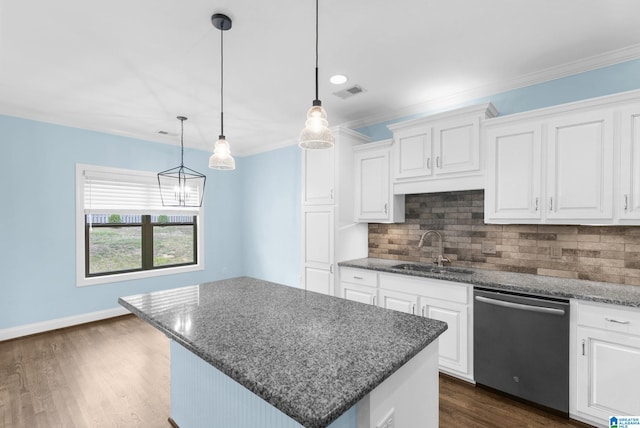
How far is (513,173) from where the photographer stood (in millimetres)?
2543

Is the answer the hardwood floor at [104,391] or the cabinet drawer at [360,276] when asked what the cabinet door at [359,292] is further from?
the hardwood floor at [104,391]

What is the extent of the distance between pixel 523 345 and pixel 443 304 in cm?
62

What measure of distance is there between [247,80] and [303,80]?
521 millimetres

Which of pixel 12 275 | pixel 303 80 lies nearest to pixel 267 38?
pixel 303 80

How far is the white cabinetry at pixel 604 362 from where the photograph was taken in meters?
1.90

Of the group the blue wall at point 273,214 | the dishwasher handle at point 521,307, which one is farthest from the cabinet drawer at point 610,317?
the blue wall at point 273,214

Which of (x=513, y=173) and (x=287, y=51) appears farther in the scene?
(x=513, y=173)

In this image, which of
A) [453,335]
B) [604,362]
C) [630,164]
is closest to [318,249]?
[453,335]

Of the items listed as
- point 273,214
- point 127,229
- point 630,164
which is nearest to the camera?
point 630,164

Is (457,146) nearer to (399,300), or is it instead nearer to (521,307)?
(521,307)

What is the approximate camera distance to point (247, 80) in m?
2.83

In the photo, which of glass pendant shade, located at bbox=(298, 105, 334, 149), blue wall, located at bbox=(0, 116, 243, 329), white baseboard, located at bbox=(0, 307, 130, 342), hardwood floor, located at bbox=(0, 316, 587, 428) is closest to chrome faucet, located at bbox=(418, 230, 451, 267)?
hardwood floor, located at bbox=(0, 316, 587, 428)

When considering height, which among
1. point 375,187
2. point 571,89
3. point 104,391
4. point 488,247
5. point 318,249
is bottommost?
point 104,391

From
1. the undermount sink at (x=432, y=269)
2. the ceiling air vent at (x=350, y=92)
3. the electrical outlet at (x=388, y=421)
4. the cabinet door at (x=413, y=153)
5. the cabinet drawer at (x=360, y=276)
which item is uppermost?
the ceiling air vent at (x=350, y=92)
